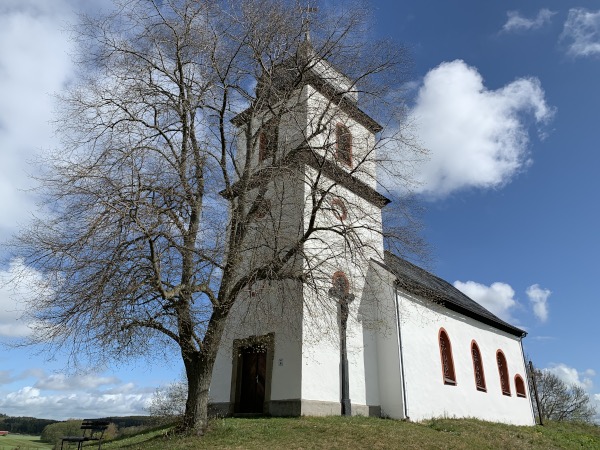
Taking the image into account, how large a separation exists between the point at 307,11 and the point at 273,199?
5.66m

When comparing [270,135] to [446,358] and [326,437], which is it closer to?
[326,437]

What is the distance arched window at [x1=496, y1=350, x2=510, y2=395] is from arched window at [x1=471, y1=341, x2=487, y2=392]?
252 centimetres

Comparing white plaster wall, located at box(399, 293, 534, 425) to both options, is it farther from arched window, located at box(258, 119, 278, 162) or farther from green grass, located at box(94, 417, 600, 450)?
arched window, located at box(258, 119, 278, 162)

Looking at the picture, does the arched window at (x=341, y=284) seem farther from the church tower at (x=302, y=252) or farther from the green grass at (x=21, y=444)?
the green grass at (x=21, y=444)

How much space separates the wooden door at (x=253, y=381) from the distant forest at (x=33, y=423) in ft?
16.1

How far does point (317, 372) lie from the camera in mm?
14219

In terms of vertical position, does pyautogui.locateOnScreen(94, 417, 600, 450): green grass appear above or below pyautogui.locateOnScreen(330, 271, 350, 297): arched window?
below

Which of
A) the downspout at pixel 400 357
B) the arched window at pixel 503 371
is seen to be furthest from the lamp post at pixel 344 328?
the arched window at pixel 503 371

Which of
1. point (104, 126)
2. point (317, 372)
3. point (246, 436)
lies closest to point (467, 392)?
point (317, 372)

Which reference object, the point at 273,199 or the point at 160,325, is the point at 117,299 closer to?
the point at 160,325

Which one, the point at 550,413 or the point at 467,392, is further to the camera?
the point at 550,413

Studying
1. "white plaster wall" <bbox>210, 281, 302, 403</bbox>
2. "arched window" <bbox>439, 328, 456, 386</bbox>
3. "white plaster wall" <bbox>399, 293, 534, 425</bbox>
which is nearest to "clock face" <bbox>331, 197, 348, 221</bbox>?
"white plaster wall" <bbox>210, 281, 302, 403</bbox>

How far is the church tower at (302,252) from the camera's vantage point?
12.9 m

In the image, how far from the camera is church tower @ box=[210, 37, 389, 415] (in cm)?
1292
